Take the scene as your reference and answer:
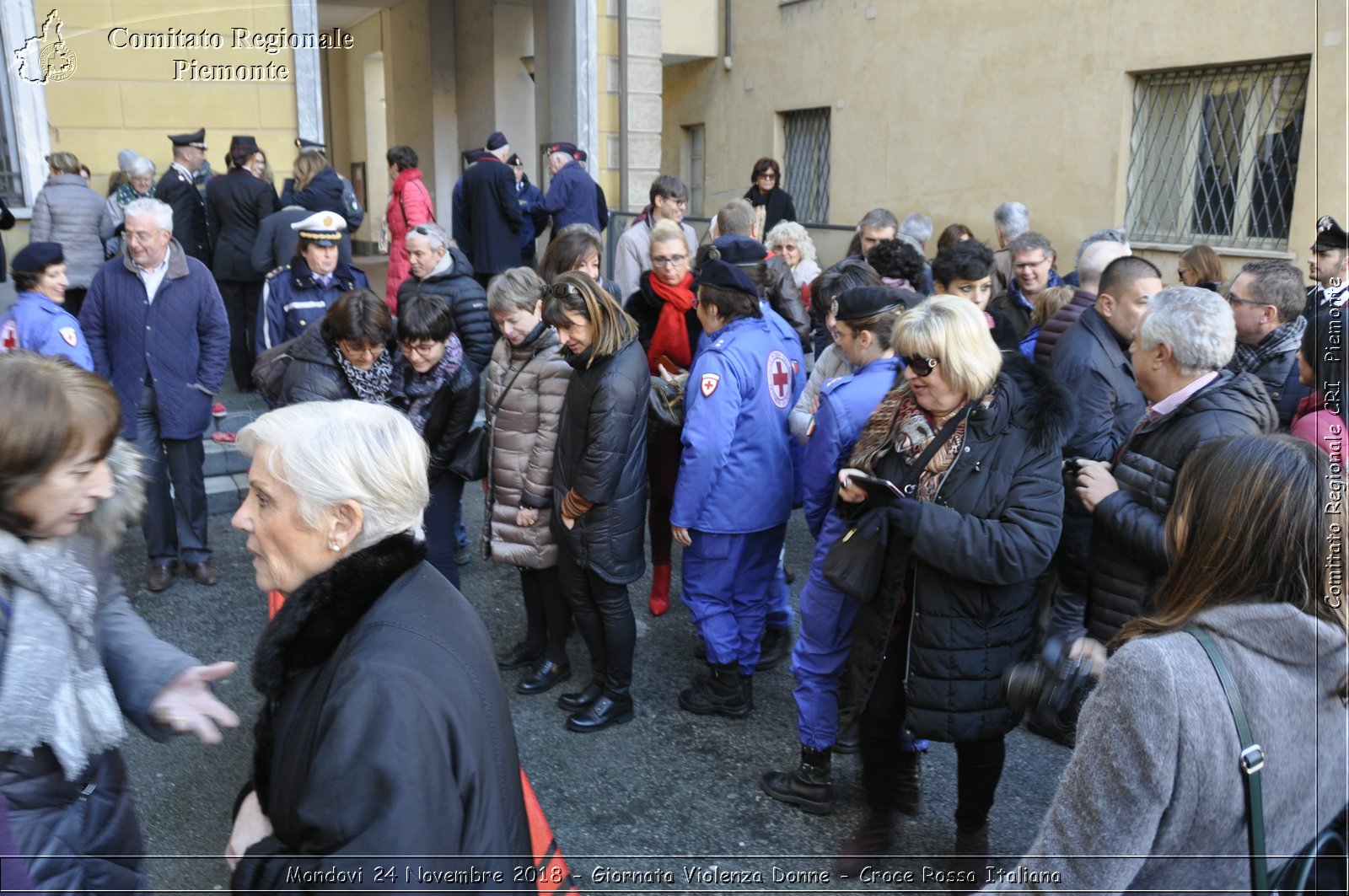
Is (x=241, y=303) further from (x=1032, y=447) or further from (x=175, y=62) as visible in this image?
(x=1032, y=447)

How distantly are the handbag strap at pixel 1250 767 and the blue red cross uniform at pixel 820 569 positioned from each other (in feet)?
6.34

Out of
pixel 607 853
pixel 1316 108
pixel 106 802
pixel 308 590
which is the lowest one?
pixel 607 853

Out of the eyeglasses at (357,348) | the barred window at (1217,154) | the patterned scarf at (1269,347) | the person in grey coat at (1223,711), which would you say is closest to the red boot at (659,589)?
the eyeglasses at (357,348)

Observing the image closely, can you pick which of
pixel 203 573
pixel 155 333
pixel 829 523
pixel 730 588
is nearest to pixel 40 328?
pixel 155 333

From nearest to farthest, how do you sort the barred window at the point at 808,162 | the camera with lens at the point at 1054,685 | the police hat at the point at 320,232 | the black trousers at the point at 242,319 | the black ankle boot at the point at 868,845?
1. the camera with lens at the point at 1054,685
2. the black ankle boot at the point at 868,845
3. the police hat at the point at 320,232
4. the black trousers at the point at 242,319
5. the barred window at the point at 808,162

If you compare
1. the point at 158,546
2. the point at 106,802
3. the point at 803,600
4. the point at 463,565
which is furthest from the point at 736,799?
the point at 158,546

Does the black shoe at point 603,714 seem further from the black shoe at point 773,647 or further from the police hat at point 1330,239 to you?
the police hat at point 1330,239

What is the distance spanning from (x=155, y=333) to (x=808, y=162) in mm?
11510

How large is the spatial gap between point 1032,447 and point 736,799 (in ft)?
5.61

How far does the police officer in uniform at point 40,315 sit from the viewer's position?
490cm

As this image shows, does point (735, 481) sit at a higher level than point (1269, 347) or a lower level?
lower

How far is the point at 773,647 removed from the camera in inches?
193

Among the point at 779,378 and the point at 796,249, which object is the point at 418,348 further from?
the point at 796,249

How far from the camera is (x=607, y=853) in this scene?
3463 mm
